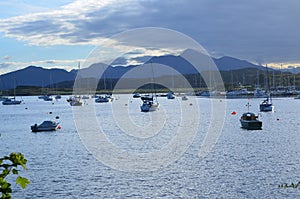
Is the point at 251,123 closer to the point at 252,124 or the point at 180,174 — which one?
the point at 252,124

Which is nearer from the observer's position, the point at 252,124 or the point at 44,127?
the point at 252,124

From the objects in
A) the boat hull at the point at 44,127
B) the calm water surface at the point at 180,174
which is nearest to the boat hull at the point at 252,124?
the calm water surface at the point at 180,174

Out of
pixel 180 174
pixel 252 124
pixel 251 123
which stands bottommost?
pixel 180 174

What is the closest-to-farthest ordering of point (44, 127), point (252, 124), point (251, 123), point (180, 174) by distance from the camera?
point (180, 174), point (251, 123), point (252, 124), point (44, 127)

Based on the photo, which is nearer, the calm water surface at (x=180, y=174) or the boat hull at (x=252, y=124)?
the calm water surface at (x=180, y=174)

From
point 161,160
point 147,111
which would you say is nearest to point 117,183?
point 161,160

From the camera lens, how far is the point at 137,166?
41781 millimetres

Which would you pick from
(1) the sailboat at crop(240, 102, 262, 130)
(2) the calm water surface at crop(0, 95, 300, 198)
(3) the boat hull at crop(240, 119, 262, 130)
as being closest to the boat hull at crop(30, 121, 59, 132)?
(2) the calm water surface at crop(0, 95, 300, 198)

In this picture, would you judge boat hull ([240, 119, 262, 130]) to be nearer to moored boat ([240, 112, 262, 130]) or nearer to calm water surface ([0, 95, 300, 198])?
moored boat ([240, 112, 262, 130])

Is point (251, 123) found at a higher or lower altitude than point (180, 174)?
higher

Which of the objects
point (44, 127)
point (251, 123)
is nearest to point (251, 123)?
point (251, 123)

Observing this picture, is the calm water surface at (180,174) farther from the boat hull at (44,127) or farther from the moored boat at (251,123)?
the boat hull at (44,127)

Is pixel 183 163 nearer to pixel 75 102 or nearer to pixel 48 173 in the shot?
pixel 48 173

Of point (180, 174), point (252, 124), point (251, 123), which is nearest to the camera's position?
point (180, 174)
